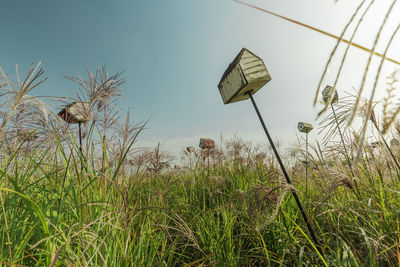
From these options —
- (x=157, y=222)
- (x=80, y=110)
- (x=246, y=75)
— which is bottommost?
(x=157, y=222)

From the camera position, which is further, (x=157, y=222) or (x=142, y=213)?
(x=142, y=213)

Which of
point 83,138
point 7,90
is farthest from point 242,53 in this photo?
point 7,90

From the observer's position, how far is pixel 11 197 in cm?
135

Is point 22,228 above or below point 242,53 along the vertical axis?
below

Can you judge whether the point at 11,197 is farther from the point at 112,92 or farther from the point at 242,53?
the point at 242,53

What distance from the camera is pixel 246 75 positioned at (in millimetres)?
1797

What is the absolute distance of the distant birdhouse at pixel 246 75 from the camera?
71.0 inches

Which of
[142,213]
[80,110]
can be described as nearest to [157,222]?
[142,213]

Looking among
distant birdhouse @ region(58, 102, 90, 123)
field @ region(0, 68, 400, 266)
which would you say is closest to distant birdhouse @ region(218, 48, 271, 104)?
field @ region(0, 68, 400, 266)

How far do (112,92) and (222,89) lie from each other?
1.12 meters

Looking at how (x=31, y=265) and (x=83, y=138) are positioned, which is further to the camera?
(x=83, y=138)

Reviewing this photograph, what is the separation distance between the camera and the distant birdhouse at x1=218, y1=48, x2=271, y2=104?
1.80 metres

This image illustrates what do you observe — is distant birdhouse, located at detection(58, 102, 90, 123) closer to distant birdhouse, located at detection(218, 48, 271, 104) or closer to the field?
the field

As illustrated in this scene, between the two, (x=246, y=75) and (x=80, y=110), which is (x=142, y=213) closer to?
(x=80, y=110)
